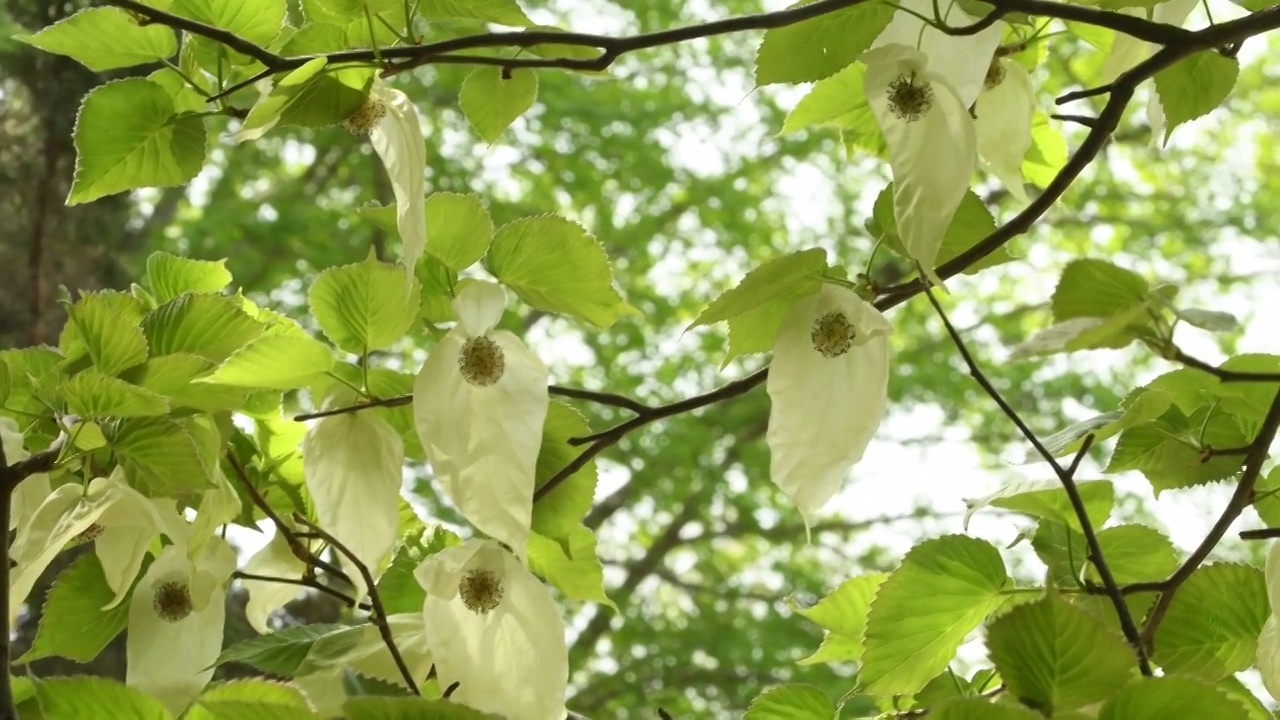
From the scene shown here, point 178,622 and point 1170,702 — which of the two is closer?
point 1170,702

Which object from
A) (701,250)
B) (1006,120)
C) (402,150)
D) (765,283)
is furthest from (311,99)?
(701,250)

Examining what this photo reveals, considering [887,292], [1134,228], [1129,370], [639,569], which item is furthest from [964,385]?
[887,292]

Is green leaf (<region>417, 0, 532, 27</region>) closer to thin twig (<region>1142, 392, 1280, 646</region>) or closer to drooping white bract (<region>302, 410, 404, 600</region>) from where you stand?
drooping white bract (<region>302, 410, 404, 600</region>)

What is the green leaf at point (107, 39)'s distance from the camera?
0.36 meters

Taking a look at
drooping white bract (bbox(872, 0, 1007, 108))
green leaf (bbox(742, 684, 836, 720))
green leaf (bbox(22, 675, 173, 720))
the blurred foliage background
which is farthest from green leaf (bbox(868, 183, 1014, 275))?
the blurred foliage background

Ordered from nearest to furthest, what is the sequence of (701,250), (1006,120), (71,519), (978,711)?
(978,711) → (71,519) → (1006,120) → (701,250)

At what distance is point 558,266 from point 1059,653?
202 mm

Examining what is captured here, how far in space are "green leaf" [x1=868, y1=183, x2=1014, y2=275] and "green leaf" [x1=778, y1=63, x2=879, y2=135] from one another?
0.19 feet

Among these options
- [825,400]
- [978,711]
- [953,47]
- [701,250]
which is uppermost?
[701,250]

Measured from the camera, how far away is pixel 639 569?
317cm

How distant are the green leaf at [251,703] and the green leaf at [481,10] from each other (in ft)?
0.64

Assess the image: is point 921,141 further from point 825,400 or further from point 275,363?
point 275,363

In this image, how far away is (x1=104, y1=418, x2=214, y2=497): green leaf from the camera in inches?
12.3

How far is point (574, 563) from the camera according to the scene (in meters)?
0.43
